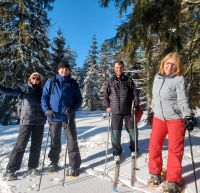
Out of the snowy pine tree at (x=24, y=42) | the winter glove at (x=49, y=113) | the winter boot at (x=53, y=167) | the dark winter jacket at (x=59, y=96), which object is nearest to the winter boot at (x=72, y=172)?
the winter boot at (x=53, y=167)

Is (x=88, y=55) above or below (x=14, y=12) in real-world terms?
above

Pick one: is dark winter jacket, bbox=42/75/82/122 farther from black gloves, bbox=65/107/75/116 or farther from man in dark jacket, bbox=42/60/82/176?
black gloves, bbox=65/107/75/116

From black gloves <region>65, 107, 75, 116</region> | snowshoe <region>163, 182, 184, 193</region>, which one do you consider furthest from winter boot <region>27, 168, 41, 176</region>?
snowshoe <region>163, 182, 184, 193</region>

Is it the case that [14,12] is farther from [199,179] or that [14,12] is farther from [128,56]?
[199,179]

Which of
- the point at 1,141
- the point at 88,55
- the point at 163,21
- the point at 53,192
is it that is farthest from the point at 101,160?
the point at 88,55

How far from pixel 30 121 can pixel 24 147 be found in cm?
56

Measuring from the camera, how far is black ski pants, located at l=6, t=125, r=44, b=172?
647cm

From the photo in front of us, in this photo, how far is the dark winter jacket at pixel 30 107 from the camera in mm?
6617

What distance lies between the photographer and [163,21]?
20.9ft

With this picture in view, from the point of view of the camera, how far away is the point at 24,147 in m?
6.61

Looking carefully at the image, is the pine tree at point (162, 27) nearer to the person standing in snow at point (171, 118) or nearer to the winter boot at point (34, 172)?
the person standing in snow at point (171, 118)

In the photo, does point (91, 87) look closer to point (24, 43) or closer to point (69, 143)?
point (24, 43)

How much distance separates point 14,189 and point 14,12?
52.2 ft

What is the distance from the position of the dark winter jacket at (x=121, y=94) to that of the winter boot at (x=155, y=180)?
65.2 inches
